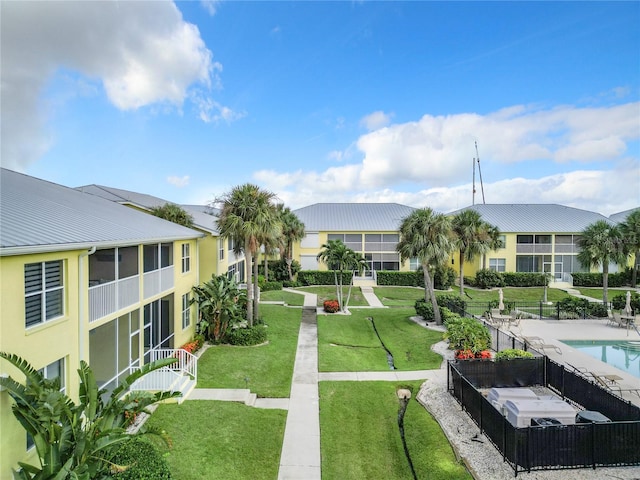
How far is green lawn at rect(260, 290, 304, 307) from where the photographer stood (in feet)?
112

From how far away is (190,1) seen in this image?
1783cm

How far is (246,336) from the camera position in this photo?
21188mm

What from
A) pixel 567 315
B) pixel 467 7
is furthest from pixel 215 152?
pixel 567 315

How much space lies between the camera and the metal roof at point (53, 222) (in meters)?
8.58

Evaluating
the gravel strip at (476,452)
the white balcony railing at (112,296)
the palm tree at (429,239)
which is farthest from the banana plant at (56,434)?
the palm tree at (429,239)

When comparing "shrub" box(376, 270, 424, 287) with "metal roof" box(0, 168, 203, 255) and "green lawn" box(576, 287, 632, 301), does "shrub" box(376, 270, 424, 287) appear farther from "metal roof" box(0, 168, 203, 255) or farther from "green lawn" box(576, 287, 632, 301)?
"metal roof" box(0, 168, 203, 255)

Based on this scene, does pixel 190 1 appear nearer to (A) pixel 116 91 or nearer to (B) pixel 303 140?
(A) pixel 116 91

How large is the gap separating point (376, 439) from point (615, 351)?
16.2 metres

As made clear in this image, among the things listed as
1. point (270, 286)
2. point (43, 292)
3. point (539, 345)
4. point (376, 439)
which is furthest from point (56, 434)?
point (270, 286)

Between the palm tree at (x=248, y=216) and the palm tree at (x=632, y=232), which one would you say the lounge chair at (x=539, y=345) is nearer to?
the palm tree at (x=248, y=216)

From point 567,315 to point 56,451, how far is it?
30.3m

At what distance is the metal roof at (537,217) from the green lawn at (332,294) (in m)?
20.7

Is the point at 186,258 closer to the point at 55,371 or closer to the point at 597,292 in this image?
the point at 55,371

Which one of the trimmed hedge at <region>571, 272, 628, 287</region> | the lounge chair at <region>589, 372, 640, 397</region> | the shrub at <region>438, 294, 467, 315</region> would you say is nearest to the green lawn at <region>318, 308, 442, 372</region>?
the shrub at <region>438, 294, 467, 315</region>
